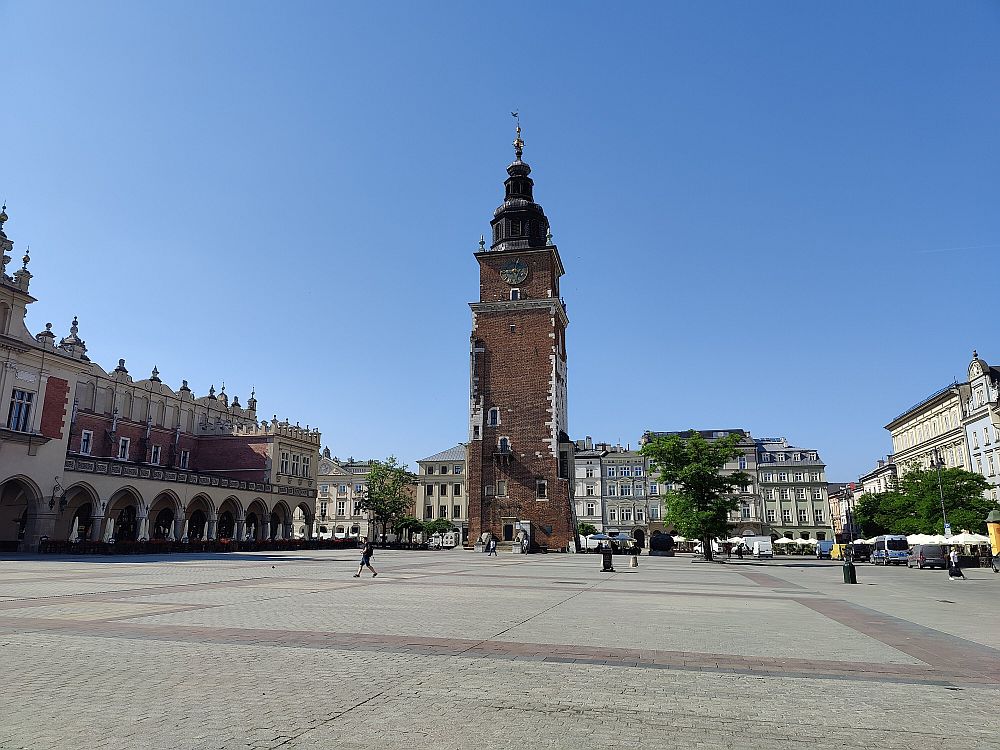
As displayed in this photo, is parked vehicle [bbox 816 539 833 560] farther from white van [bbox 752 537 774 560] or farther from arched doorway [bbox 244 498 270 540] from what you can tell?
arched doorway [bbox 244 498 270 540]

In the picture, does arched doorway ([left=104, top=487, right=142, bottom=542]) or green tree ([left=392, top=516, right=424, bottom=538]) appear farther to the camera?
green tree ([left=392, top=516, right=424, bottom=538])

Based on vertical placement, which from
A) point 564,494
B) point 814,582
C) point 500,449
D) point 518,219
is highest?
point 518,219

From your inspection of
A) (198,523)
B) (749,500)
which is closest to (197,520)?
(198,523)

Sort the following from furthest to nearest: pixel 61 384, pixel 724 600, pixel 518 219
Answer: pixel 518 219
pixel 61 384
pixel 724 600

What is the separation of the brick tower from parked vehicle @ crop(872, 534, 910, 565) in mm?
23324

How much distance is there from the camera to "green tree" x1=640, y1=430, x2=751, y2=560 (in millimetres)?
41688

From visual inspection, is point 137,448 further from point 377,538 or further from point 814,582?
point 814,582

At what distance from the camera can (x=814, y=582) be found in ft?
86.4

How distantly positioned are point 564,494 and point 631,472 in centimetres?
3275

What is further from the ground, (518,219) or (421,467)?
(518,219)

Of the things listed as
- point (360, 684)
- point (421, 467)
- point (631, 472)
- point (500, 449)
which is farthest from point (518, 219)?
point (360, 684)

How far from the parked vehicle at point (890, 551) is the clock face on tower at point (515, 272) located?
37.1 meters

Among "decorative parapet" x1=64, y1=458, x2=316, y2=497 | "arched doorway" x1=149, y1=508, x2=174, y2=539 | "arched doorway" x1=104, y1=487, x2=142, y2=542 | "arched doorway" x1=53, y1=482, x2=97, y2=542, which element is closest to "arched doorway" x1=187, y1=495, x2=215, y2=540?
"arched doorway" x1=149, y1=508, x2=174, y2=539

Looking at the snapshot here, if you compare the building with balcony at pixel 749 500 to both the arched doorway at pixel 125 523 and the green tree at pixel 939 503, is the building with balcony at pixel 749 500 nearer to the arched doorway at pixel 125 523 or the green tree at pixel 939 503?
the green tree at pixel 939 503
